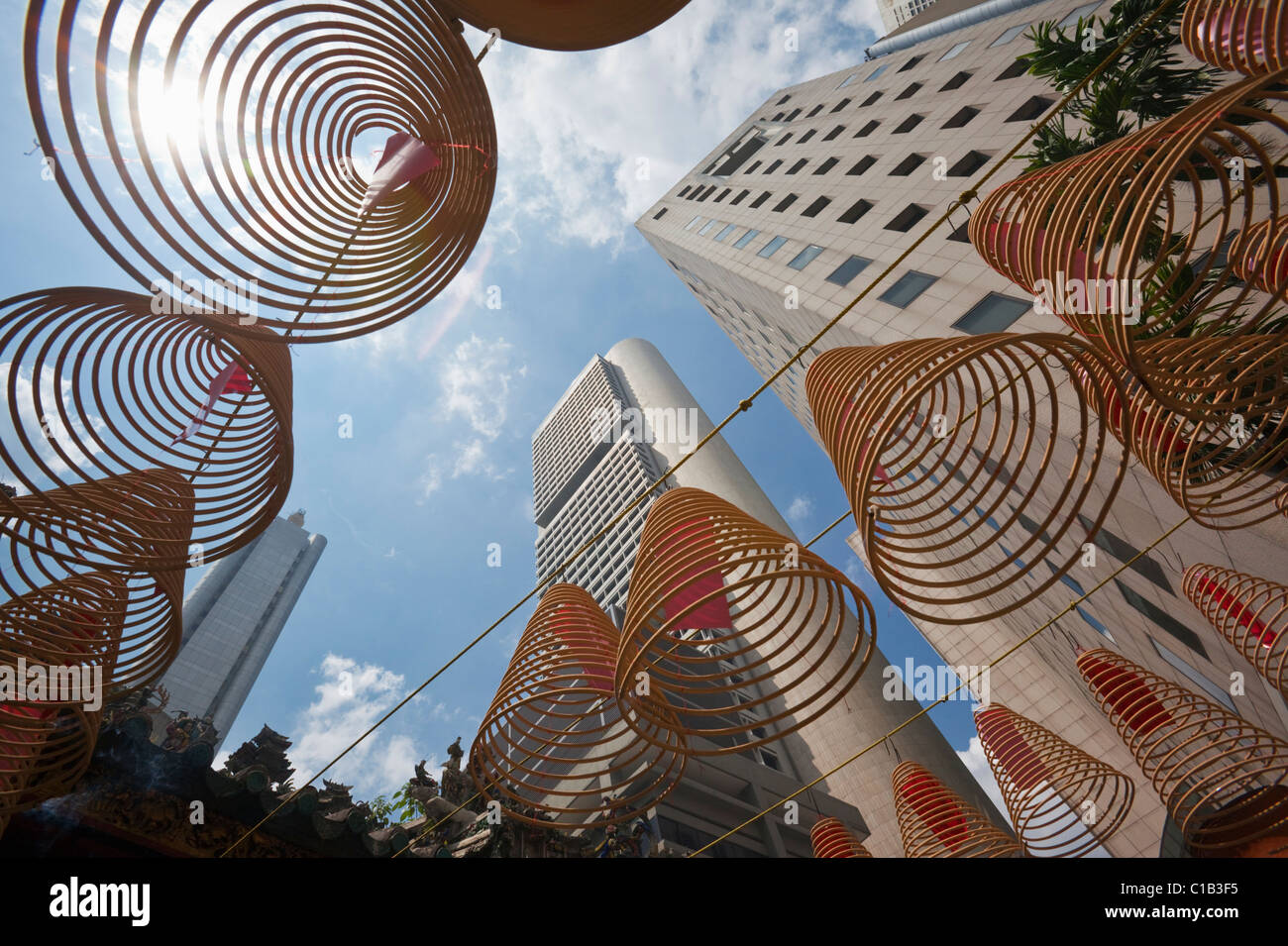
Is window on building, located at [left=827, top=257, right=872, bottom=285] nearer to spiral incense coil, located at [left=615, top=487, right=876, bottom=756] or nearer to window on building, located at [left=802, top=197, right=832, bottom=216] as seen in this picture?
window on building, located at [left=802, top=197, right=832, bottom=216]

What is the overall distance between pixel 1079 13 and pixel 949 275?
949 cm

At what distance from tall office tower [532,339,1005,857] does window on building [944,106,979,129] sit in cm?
1280

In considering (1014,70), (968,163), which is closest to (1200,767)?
(968,163)

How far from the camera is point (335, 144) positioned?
387 centimetres

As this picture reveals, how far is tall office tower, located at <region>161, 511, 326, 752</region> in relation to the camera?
8744 cm

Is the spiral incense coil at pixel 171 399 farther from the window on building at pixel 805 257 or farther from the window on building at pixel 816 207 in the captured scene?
the window on building at pixel 816 207

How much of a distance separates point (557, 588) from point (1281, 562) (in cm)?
893

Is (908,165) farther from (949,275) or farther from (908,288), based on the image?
(949,275)

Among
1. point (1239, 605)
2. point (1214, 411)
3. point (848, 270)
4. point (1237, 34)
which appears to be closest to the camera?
point (1214, 411)

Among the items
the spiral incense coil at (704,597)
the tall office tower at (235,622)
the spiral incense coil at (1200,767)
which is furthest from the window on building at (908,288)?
the tall office tower at (235,622)

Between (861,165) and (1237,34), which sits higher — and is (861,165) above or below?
above

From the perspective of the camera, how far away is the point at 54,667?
4840mm
